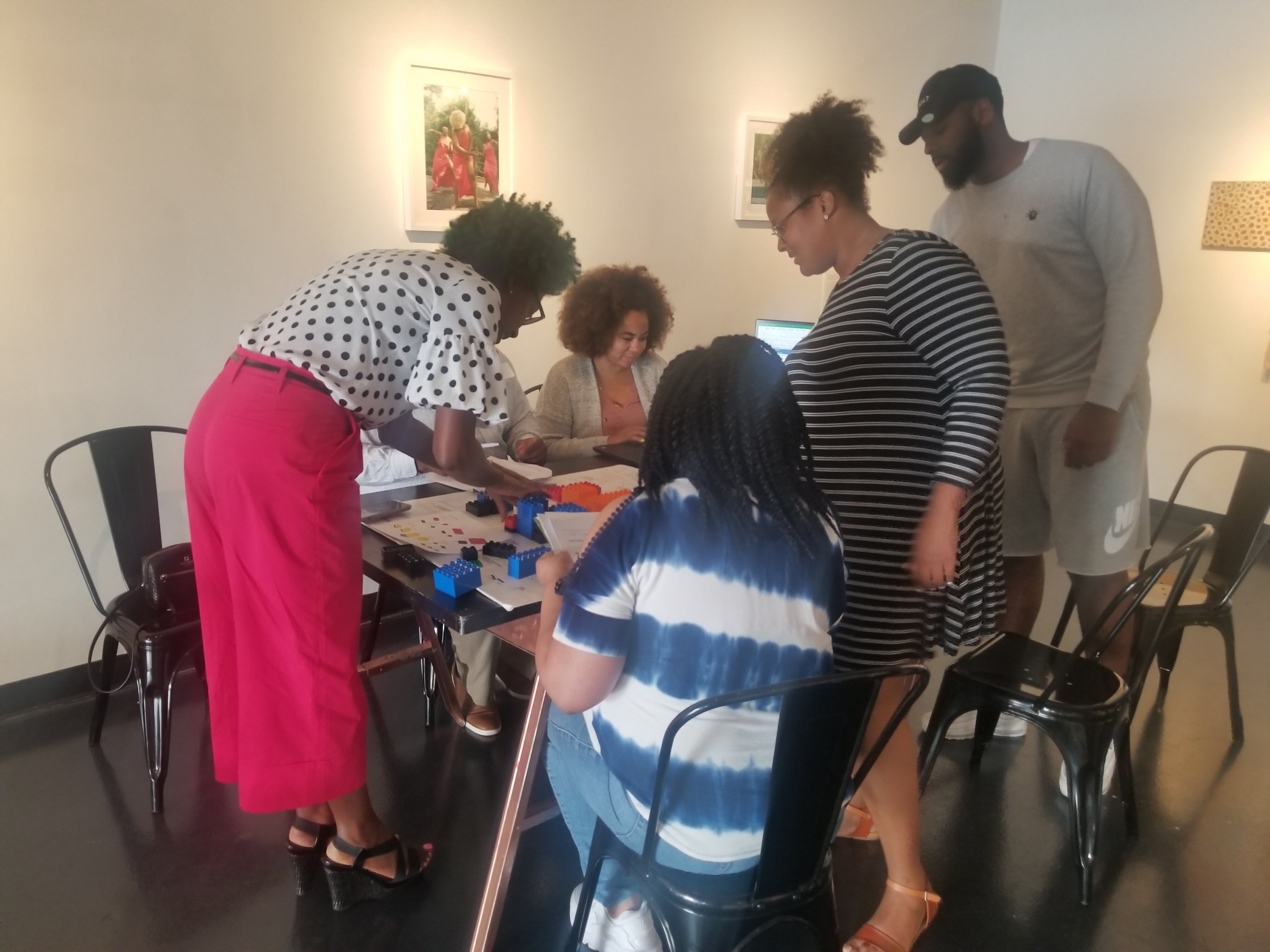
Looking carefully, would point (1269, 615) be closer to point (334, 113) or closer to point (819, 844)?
point (819, 844)

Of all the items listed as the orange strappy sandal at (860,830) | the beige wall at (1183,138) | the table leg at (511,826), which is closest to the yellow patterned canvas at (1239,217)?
the beige wall at (1183,138)

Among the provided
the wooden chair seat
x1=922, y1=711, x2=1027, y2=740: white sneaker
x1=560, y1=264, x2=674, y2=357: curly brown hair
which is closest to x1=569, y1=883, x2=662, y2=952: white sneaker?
x1=922, y1=711, x2=1027, y2=740: white sneaker

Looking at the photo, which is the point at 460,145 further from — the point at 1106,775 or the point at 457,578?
the point at 1106,775

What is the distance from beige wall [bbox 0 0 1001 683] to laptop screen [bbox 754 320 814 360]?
725 mm

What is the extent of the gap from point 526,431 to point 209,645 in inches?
50.5

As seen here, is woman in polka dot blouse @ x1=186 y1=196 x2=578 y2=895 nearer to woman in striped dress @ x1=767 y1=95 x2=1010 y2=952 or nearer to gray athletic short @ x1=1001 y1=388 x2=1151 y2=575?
woman in striped dress @ x1=767 y1=95 x2=1010 y2=952

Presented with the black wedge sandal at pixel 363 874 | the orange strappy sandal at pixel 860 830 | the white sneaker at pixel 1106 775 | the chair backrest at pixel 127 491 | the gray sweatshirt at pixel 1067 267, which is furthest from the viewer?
the chair backrest at pixel 127 491

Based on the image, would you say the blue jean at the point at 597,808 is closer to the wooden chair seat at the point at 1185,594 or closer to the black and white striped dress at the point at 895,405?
the black and white striped dress at the point at 895,405

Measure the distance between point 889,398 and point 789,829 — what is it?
688mm

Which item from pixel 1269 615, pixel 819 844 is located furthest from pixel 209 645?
pixel 1269 615

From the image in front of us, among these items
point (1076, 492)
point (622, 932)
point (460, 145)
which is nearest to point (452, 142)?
point (460, 145)

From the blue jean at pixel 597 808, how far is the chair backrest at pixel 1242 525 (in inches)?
67.5

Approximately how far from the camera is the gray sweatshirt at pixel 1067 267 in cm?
185

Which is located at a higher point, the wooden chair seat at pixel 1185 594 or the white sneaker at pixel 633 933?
the wooden chair seat at pixel 1185 594
